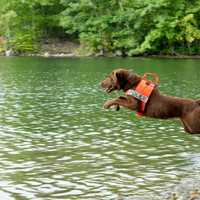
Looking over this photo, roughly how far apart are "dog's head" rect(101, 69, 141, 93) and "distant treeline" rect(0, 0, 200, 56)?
48511mm

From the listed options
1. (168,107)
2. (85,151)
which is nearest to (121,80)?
(168,107)

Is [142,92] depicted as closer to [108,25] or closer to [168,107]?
[168,107]

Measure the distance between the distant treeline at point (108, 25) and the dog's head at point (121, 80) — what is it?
159 feet

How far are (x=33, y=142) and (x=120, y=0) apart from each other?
2064 inches

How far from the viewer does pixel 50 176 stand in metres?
12.8

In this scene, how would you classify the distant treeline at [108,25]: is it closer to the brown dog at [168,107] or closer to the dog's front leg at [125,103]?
the brown dog at [168,107]

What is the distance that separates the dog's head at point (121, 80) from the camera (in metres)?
12.5

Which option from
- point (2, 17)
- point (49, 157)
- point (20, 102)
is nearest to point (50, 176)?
point (49, 157)

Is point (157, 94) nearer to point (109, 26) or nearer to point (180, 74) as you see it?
point (180, 74)

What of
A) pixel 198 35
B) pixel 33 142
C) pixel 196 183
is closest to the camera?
pixel 196 183

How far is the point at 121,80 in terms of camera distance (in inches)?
498

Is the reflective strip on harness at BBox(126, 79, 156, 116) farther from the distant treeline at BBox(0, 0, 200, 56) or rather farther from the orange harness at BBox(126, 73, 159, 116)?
the distant treeline at BBox(0, 0, 200, 56)

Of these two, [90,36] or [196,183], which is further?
[90,36]

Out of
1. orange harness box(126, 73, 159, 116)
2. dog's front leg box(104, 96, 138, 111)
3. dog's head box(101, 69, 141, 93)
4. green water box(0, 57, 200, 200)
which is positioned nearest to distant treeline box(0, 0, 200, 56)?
green water box(0, 57, 200, 200)
